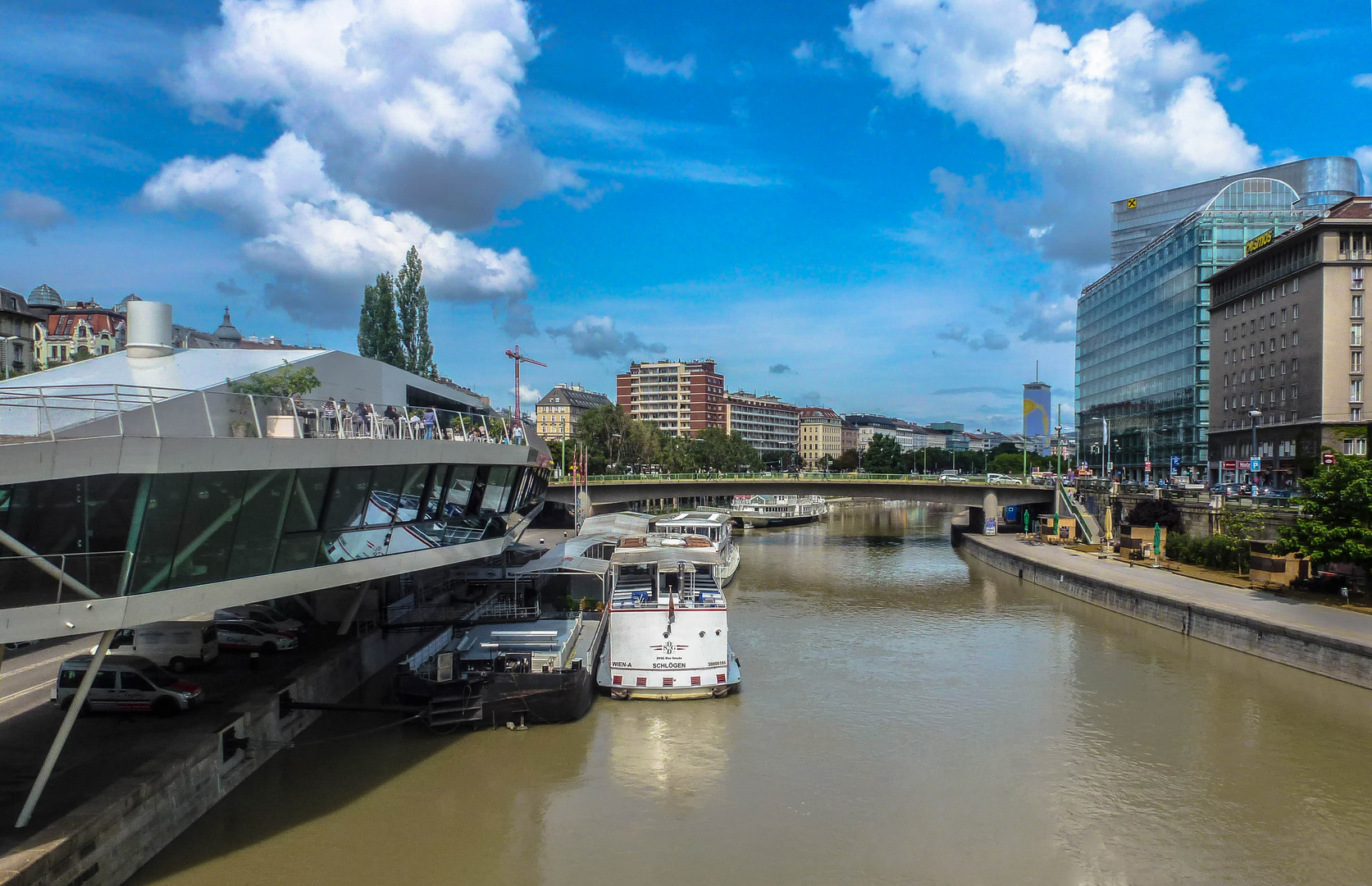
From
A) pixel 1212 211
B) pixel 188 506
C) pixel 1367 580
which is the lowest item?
pixel 1367 580

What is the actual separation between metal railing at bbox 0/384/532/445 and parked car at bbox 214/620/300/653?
265 inches

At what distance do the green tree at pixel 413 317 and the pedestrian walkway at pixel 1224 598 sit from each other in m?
41.4

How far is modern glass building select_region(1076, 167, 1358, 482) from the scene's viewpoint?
230 ft

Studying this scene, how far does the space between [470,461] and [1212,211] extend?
7444cm

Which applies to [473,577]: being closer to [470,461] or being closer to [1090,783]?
[470,461]

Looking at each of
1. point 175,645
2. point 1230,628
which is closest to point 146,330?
point 175,645

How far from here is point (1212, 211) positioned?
7144 centimetres

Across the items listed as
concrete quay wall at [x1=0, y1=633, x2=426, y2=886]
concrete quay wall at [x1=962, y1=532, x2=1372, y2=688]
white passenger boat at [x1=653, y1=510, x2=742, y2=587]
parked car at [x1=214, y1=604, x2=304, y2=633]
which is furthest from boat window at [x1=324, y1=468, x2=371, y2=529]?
white passenger boat at [x1=653, y1=510, x2=742, y2=587]

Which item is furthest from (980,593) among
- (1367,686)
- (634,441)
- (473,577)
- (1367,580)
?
(634,441)

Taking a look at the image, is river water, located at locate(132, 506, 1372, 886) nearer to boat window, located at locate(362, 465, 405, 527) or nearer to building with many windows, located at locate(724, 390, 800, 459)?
boat window, located at locate(362, 465, 405, 527)

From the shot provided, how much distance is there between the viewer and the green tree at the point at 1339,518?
1050 inches

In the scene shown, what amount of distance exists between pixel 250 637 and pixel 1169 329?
7767cm

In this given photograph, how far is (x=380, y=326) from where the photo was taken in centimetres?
5759

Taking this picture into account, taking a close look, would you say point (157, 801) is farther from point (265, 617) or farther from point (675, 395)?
point (675, 395)
